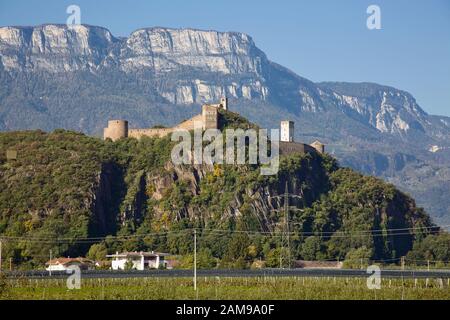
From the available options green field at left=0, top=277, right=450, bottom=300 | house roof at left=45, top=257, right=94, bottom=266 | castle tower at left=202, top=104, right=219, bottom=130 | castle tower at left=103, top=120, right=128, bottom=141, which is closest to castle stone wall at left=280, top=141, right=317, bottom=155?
castle tower at left=202, top=104, right=219, bottom=130

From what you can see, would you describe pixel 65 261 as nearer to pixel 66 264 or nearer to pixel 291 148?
pixel 66 264

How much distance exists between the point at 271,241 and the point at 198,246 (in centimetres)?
891

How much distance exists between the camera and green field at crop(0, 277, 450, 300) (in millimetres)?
75062

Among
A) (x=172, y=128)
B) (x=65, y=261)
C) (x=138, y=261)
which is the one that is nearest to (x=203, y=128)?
(x=172, y=128)

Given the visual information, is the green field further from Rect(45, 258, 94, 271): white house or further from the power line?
the power line

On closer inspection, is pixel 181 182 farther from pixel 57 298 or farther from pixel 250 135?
pixel 57 298

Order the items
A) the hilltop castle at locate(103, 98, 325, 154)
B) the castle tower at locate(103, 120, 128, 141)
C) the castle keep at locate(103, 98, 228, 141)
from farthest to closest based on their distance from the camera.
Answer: the castle tower at locate(103, 120, 128, 141) < the hilltop castle at locate(103, 98, 325, 154) < the castle keep at locate(103, 98, 228, 141)

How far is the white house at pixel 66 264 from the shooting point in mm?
125312

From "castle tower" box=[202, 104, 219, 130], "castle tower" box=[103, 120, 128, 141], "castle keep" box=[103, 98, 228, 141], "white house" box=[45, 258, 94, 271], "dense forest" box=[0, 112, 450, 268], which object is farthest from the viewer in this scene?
"castle tower" box=[103, 120, 128, 141]

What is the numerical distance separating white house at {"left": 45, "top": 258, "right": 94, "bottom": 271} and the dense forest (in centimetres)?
775

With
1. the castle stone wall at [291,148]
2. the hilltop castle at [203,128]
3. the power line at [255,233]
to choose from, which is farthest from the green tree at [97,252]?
the castle stone wall at [291,148]

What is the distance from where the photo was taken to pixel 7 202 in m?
156
